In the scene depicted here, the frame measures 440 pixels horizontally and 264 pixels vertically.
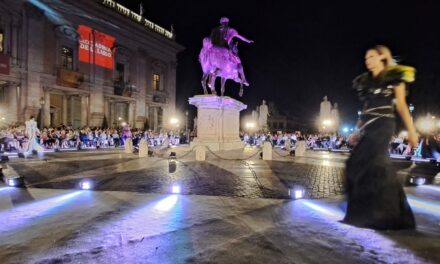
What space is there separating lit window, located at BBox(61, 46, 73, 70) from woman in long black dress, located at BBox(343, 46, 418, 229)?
37.2 meters

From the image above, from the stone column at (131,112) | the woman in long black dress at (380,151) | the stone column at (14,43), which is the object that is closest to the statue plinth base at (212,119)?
the woman in long black dress at (380,151)

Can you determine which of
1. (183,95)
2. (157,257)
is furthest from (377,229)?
(183,95)

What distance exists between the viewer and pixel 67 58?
3638cm

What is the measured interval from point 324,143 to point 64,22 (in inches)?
1196

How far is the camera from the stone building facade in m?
30.6

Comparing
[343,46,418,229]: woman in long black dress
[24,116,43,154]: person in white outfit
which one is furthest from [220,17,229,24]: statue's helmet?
[343,46,418,229]: woman in long black dress

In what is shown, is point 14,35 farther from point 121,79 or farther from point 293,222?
point 293,222

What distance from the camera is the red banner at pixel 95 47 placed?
3650 cm

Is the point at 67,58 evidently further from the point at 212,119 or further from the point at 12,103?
the point at 212,119

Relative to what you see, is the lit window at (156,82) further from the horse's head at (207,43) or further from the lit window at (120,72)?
the horse's head at (207,43)

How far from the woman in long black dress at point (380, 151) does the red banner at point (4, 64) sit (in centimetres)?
3300

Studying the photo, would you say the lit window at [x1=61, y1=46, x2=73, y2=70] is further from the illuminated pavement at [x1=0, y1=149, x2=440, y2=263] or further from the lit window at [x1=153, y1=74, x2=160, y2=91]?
the illuminated pavement at [x1=0, y1=149, x2=440, y2=263]

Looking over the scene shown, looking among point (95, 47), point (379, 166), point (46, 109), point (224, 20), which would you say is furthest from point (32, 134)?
point (95, 47)

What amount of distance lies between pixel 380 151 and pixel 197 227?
2864 millimetres
